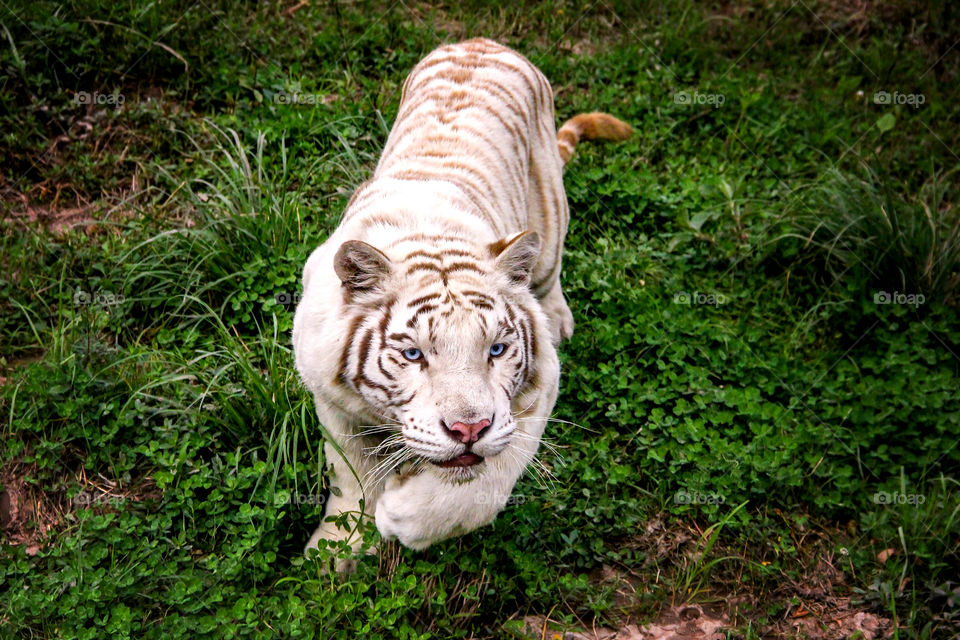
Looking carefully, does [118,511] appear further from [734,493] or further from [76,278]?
[734,493]

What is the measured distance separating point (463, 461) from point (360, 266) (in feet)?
2.31

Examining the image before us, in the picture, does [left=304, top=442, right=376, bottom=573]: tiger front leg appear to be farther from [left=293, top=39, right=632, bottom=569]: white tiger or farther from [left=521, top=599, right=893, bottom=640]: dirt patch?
[left=521, top=599, right=893, bottom=640]: dirt patch

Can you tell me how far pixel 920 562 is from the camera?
3689 mm

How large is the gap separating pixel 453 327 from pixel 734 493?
1.89 metres

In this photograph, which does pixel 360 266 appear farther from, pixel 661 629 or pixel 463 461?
pixel 661 629

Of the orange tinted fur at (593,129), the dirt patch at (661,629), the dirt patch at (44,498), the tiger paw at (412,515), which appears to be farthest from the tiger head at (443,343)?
the orange tinted fur at (593,129)

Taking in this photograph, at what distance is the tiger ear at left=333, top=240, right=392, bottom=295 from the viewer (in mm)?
Answer: 2686

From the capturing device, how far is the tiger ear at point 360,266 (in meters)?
2.69

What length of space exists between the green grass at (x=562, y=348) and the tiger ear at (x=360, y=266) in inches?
34.6

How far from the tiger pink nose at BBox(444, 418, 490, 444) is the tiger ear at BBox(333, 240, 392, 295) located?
578 millimetres

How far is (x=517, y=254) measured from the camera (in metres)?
2.91

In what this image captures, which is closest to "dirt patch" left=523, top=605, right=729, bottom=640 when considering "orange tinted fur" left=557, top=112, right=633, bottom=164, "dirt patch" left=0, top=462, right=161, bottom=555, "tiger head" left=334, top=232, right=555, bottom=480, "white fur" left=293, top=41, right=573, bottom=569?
"white fur" left=293, top=41, right=573, bottom=569

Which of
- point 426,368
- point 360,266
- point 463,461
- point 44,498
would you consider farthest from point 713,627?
point 44,498

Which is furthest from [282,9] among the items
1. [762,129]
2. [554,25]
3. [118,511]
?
[118,511]
